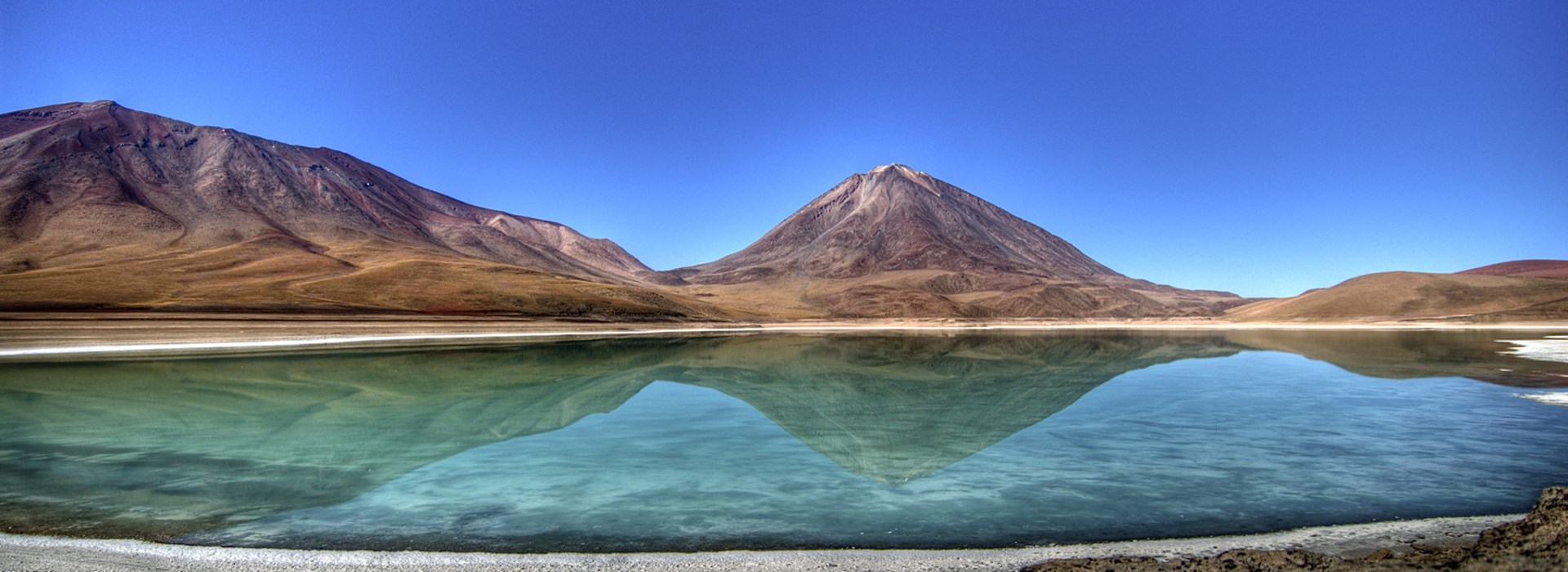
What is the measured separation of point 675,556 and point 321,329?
205 ft

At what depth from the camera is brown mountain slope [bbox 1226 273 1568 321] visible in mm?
87500

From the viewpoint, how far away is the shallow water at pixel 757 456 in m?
9.11

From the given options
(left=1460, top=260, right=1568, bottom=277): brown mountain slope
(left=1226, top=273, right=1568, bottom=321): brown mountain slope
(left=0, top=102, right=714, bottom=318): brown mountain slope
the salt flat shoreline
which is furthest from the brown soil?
(left=1460, top=260, right=1568, bottom=277): brown mountain slope

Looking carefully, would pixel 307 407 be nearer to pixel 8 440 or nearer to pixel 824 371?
pixel 8 440

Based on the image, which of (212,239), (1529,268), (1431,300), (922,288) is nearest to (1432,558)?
(1431,300)

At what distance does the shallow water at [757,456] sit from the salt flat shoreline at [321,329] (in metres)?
19.5

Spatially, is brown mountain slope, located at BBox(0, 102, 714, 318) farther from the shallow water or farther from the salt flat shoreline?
the shallow water

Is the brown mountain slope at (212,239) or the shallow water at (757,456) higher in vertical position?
the brown mountain slope at (212,239)

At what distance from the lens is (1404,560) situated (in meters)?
6.57

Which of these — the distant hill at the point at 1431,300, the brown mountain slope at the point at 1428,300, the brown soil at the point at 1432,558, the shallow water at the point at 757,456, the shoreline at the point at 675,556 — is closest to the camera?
the brown soil at the point at 1432,558

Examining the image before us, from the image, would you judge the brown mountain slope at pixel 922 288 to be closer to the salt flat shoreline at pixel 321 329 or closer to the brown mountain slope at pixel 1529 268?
the salt flat shoreline at pixel 321 329

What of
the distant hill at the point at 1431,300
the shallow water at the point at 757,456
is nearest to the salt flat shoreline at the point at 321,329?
the distant hill at the point at 1431,300

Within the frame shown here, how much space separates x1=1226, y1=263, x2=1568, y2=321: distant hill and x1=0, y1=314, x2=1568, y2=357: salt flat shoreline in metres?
6.77

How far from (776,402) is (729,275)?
17505 cm
